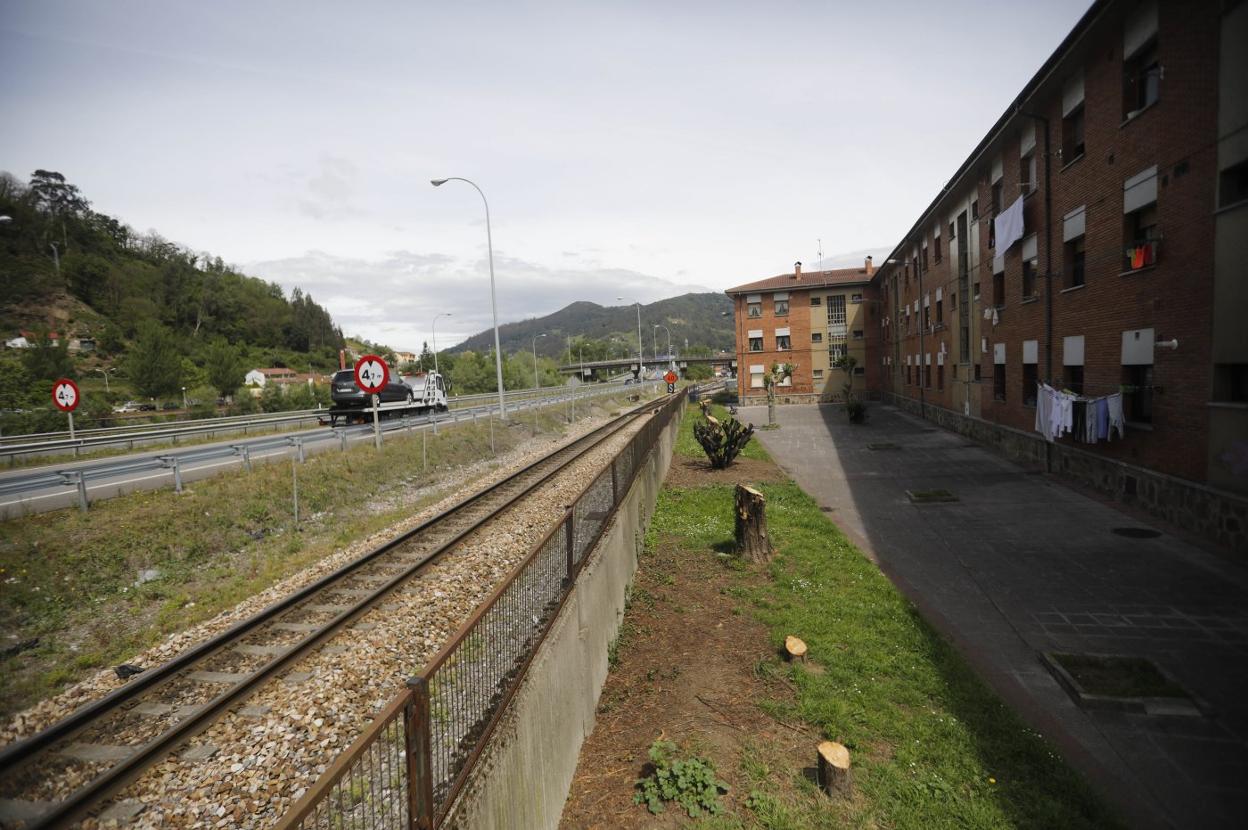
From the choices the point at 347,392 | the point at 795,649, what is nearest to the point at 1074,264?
the point at 795,649

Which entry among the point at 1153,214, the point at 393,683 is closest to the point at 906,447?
the point at 1153,214

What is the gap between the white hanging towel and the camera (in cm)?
1772

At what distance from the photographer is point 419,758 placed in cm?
268

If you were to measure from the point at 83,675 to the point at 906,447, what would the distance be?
2228cm

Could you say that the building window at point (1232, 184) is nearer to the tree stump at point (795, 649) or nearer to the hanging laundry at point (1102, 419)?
the hanging laundry at point (1102, 419)

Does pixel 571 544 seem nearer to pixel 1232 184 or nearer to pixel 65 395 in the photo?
pixel 1232 184

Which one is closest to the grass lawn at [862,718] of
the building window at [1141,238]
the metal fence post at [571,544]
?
the metal fence post at [571,544]

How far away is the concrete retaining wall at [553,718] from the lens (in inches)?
129

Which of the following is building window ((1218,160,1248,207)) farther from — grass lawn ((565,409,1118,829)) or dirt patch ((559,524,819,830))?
dirt patch ((559,524,819,830))

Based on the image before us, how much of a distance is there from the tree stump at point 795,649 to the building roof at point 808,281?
4679cm

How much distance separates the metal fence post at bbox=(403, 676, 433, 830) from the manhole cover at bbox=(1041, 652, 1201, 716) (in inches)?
227

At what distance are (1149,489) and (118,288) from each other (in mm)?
120706

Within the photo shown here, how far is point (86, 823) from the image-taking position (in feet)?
13.5

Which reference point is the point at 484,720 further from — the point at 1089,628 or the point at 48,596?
the point at 48,596
